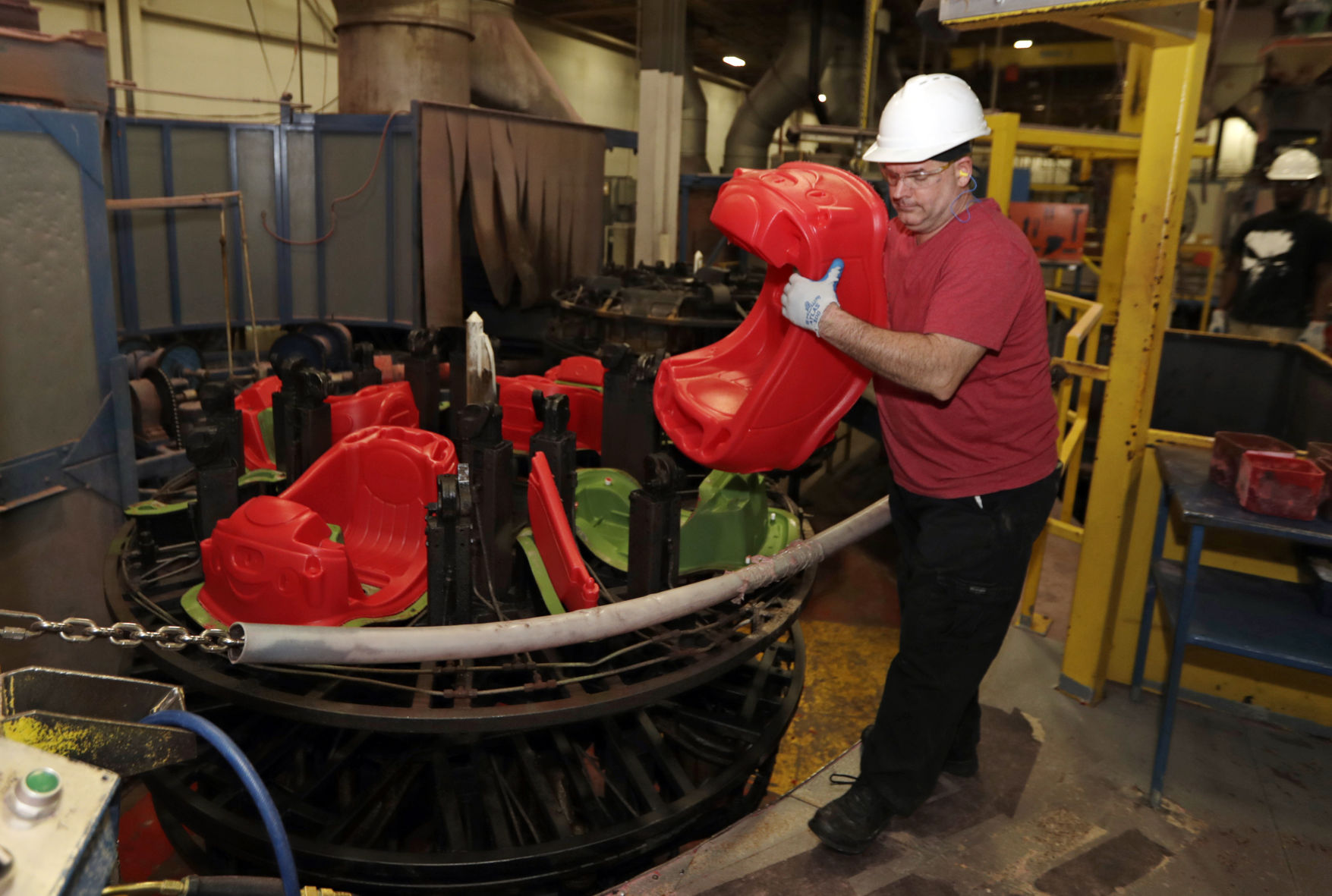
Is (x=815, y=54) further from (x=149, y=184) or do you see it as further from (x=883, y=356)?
(x=883, y=356)

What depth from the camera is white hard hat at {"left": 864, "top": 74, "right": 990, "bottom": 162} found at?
1.81 meters

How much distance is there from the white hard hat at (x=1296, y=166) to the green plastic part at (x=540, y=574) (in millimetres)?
4300

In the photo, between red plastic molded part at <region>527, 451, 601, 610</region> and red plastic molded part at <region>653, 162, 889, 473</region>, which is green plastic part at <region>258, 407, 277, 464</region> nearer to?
red plastic molded part at <region>527, 451, 601, 610</region>

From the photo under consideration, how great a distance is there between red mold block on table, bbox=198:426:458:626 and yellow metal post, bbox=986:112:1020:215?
7.62ft

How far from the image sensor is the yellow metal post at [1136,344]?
7.88 feet

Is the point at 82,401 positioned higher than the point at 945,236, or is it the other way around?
the point at 945,236

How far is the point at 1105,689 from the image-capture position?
283 centimetres

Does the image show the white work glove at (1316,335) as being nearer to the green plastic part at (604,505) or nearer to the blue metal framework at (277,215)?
the green plastic part at (604,505)

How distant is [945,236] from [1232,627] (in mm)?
1267

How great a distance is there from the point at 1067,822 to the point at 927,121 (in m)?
1.64

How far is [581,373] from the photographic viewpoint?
3.73 metres

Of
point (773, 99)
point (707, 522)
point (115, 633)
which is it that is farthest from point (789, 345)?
point (773, 99)

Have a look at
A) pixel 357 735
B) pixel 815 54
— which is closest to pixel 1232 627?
pixel 357 735

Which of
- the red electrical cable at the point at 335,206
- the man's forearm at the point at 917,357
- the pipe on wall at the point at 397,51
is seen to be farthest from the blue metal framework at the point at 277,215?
the man's forearm at the point at 917,357
